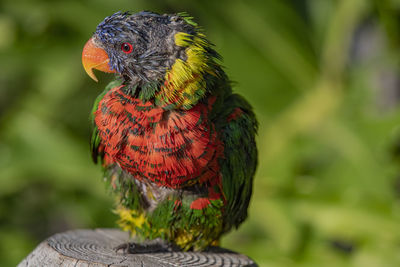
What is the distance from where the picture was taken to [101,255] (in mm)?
1951

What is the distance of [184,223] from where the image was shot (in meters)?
2.08

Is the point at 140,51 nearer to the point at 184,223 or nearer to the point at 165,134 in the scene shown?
the point at 165,134

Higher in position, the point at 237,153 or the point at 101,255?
the point at 237,153

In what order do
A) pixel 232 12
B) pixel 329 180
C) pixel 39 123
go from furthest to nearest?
pixel 232 12 → pixel 39 123 → pixel 329 180

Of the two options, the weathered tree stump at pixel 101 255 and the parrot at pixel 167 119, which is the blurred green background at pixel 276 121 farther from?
the parrot at pixel 167 119

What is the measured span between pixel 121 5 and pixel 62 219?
275 centimetres

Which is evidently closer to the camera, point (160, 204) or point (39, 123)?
point (160, 204)

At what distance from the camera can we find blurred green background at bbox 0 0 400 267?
4035 mm

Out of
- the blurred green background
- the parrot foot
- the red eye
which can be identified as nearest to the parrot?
the red eye

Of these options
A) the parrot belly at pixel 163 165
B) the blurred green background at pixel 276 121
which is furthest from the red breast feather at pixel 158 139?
the blurred green background at pixel 276 121

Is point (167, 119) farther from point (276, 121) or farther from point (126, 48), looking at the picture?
point (276, 121)

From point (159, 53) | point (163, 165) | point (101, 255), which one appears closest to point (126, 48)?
point (159, 53)

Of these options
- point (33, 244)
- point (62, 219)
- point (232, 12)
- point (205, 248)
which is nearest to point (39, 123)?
point (33, 244)

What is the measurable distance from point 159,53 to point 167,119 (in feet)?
0.83
